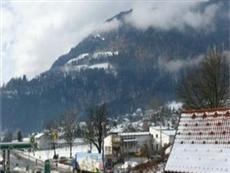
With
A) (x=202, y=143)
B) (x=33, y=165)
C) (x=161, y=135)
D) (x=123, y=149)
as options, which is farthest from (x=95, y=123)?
(x=202, y=143)

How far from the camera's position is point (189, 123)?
52.9ft

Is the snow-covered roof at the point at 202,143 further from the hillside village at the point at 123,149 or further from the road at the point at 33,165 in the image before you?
the road at the point at 33,165

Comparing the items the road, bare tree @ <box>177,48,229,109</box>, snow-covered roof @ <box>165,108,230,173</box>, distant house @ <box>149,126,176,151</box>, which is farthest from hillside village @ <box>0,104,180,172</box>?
snow-covered roof @ <box>165,108,230,173</box>

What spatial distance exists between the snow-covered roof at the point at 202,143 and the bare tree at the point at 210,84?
26415 millimetres

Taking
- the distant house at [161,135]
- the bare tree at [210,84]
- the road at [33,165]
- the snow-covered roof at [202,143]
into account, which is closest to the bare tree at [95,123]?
the road at [33,165]

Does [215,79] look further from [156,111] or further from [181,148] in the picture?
[156,111]

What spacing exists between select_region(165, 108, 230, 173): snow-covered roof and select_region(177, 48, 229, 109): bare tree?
86.7 ft

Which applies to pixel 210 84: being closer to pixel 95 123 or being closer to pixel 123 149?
pixel 95 123

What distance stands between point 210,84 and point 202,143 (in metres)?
29.4

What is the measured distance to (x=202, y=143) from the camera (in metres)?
15.2

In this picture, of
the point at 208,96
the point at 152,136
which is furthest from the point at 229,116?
the point at 152,136

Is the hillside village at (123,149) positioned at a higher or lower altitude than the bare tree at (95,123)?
lower

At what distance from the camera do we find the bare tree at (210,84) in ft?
142

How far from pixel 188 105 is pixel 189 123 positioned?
29.3 metres
